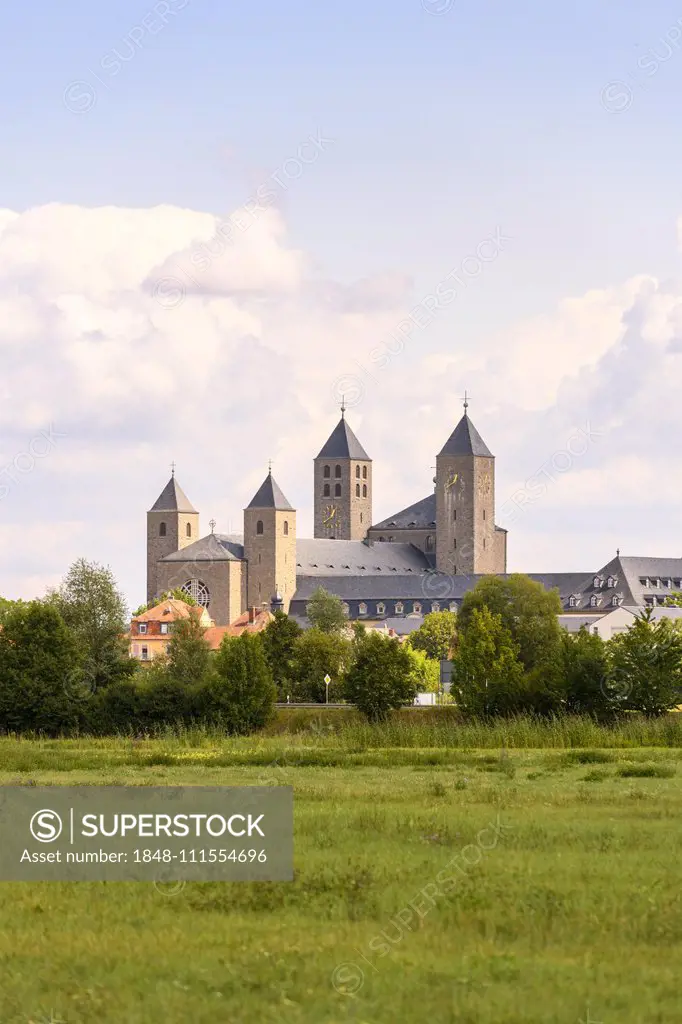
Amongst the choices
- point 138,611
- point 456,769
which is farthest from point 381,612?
point 456,769

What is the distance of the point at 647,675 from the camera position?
48.2m

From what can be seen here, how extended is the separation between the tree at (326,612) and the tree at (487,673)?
2555 inches

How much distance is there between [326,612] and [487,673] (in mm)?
82004

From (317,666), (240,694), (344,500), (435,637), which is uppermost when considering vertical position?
(344,500)

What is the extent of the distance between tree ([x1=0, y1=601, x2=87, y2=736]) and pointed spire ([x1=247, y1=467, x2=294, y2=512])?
4297 inches

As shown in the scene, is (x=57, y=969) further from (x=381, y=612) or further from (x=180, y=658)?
(x=381, y=612)

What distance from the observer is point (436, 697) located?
298ft

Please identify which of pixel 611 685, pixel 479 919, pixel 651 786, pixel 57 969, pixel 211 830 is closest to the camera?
pixel 57 969

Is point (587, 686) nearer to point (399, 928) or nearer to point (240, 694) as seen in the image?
point (240, 694)

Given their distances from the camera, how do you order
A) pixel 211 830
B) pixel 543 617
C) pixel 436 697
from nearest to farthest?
pixel 211 830 < pixel 543 617 < pixel 436 697

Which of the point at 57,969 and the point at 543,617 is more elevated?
the point at 543,617

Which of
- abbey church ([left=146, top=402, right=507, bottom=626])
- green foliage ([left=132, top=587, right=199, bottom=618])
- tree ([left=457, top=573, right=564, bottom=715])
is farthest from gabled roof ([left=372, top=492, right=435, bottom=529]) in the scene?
tree ([left=457, top=573, right=564, bottom=715])

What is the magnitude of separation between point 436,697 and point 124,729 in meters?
42.0

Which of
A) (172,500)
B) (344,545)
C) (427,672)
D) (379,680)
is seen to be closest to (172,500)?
(172,500)
